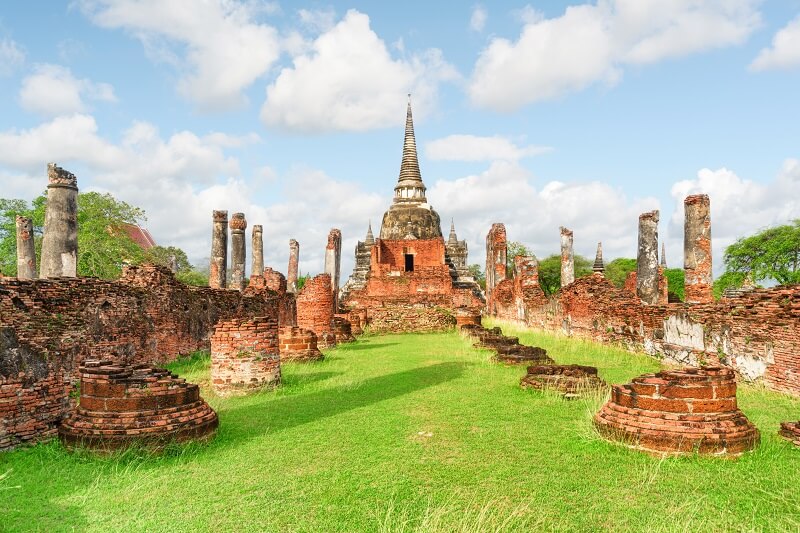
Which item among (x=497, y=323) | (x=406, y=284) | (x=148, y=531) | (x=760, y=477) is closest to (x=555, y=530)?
(x=760, y=477)

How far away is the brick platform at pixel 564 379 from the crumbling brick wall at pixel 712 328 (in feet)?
6.94

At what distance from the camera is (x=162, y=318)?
1110cm

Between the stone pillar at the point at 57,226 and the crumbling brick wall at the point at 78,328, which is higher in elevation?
the stone pillar at the point at 57,226

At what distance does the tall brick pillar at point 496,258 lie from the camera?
2773 centimetres

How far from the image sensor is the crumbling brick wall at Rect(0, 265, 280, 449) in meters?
4.95

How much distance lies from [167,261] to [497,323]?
18.4 meters

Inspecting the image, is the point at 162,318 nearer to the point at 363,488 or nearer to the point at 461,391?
the point at 461,391

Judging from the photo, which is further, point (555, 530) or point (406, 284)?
point (406, 284)

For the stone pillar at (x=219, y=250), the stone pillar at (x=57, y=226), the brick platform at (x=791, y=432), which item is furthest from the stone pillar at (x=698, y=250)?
the stone pillar at (x=219, y=250)

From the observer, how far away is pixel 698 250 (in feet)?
38.7

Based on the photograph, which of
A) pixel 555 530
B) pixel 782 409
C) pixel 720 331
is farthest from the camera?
pixel 720 331

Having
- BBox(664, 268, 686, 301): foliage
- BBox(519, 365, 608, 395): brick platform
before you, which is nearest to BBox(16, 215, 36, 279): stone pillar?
BBox(519, 365, 608, 395): brick platform

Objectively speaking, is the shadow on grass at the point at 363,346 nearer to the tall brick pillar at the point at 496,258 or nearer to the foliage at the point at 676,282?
the tall brick pillar at the point at 496,258

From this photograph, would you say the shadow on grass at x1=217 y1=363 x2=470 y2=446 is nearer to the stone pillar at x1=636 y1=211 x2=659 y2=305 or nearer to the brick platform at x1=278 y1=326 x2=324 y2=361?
the brick platform at x1=278 y1=326 x2=324 y2=361
